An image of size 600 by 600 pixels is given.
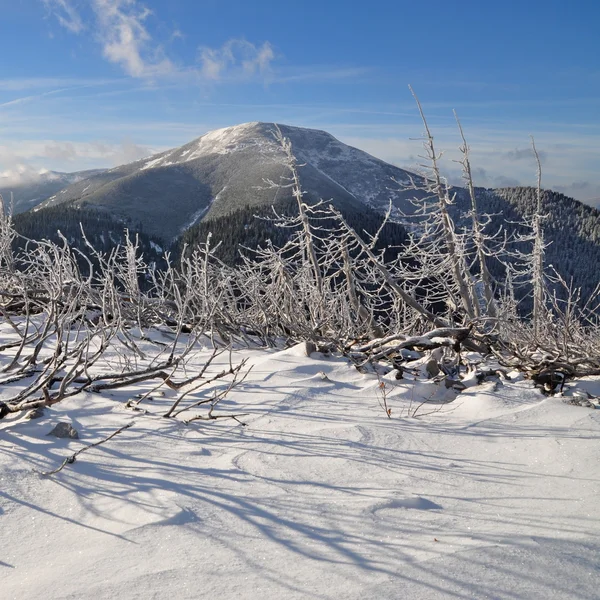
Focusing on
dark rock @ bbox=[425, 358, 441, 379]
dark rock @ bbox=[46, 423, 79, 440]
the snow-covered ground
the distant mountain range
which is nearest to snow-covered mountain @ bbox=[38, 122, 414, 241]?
the distant mountain range

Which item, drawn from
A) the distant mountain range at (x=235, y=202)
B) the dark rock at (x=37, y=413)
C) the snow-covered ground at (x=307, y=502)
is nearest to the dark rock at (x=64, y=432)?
the snow-covered ground at (x=307, y=502)

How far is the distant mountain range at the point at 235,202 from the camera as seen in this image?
3656 inches

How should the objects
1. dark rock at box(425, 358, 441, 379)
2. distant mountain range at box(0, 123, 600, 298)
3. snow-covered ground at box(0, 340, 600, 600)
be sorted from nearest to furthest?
snow-covered ground at box(0, 340, 600, 600) → dark rock at box(425, 358, 441, 379) → distant mountain range at box(0, 123, 600, 298)

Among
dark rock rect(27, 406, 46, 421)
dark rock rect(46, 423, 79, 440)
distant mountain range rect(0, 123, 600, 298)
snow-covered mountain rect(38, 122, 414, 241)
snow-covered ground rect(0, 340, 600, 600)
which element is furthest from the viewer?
snow-covered mountain rect(38, 122, 414, 241)

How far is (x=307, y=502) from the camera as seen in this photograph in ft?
5.66

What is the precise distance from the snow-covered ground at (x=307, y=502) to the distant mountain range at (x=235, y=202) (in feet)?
241

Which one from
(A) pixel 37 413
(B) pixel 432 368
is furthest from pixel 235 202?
(A) pixel 37 413

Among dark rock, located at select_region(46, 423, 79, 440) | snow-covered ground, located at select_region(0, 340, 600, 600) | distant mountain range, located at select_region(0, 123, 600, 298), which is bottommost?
snow-covered ground, located at select_region(0, 340, 600, 600)

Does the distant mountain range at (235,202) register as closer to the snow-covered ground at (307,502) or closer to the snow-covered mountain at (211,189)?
the snow-covered mountain at (211,189)

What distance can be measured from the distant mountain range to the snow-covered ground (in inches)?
2888

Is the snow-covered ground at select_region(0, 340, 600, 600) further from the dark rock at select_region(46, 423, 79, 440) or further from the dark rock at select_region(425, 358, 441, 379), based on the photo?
the dark rock at select_region(425, 358, 441, 379)

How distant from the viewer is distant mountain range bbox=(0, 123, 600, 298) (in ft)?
305

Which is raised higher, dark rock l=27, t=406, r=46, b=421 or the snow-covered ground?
dark rock l=27, t=406, r=46, b=421

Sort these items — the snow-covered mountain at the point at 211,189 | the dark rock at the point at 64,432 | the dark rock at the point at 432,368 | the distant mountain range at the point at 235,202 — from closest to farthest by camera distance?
the dark rock at the point at 64,432
the dark rock at the point at 432,368
the distant mountain range at the point at 235,202
the snow-covered mountain at the point at 211,189
